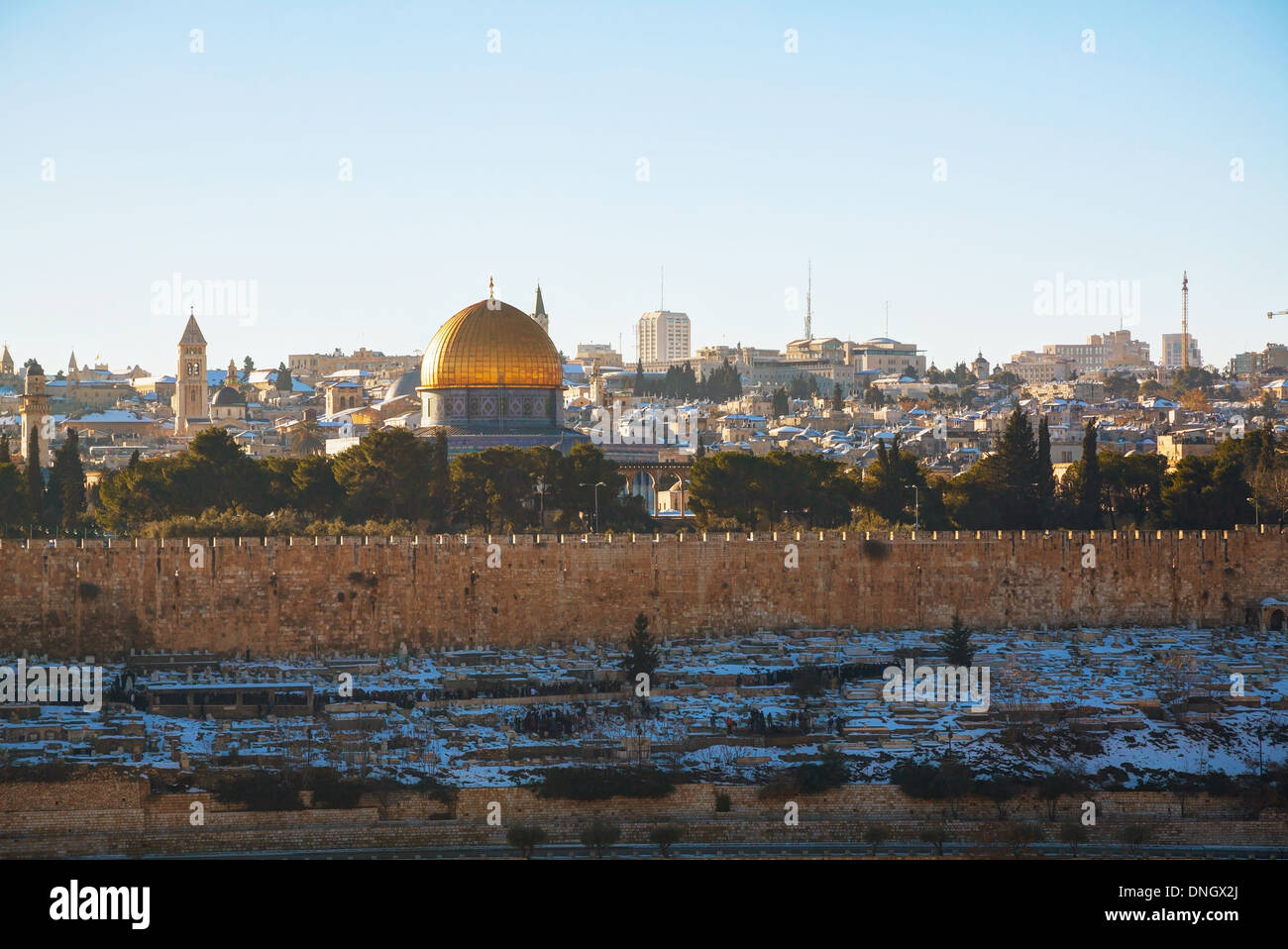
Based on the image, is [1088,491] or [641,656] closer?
[641,656]

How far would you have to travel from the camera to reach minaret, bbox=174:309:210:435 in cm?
10650

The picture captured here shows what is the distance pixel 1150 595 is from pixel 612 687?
41.9 ft

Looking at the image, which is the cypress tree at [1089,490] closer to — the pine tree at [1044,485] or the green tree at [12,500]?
the pine tree at [1044,485]

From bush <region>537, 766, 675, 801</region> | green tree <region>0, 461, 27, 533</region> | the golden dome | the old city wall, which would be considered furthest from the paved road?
the golden dome

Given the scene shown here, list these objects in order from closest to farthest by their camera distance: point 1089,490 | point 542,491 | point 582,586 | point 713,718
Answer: point 713,718 < point 582,586 < point 542,491 < point 1089,490

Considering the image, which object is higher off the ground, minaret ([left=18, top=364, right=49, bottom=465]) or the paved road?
minaret ([left=18, top=364, right=49, bottom=465])

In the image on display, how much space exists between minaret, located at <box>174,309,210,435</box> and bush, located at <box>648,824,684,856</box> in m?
81.3

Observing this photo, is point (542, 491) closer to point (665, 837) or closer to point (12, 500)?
point (12, 500)

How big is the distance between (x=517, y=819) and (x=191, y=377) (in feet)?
269

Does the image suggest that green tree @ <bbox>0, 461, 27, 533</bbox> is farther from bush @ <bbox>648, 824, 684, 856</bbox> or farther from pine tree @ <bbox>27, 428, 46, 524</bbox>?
bush @ <bbox>648, 824, 684, 856</bbox>

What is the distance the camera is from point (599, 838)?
90.5 ft

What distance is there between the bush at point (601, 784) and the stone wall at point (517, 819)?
128 millimetres

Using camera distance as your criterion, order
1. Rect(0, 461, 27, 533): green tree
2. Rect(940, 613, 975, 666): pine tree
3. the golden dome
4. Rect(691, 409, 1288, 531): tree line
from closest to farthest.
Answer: Rect(940, 613, 975, 666): pine tree → Rect(691, 409, 1288, 531): tree line → Rect(0, 461, 27, 533): green tree → the golden dome

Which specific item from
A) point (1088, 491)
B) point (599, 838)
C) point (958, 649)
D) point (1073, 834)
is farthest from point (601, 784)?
point (1088, 491)
